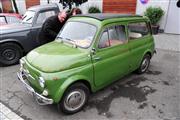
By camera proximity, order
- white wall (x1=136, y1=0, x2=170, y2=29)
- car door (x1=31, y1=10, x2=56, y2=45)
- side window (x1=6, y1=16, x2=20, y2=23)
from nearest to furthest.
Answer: car door (x1=31, y1=10, x2=56, y2=45)
side window (x1=6, y1=16, x2=20, y2=23)
white wall (x1=136, y1=0, x2=170, y2=29)

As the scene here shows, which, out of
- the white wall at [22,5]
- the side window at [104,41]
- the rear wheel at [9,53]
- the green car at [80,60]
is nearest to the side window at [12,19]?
the rear wheel at [9,53]

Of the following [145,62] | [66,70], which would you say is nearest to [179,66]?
[145,62]

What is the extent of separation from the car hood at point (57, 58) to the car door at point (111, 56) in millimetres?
326

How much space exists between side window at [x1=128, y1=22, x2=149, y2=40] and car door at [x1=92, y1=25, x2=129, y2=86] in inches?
10.8

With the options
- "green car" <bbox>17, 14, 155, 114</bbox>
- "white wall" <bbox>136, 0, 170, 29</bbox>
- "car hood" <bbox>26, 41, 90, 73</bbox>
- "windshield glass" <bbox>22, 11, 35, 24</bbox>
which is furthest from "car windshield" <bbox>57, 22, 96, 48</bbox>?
A: "white wall" <bbox>136, 0, 170, 29</bbox>

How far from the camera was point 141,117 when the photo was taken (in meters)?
3.61

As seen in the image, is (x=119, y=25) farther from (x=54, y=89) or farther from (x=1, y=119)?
(x=1, y=119)

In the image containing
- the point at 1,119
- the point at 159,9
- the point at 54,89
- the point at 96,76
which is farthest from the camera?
the point at 159,9

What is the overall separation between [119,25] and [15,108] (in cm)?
291

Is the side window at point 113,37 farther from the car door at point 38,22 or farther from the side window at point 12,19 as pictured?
the side window at point 12,19

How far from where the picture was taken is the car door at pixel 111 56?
381 centimetres

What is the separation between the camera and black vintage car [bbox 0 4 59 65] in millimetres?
6125

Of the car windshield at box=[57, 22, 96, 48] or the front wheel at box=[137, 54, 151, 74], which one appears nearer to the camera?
the car windshield at box=[57, 22, 96, 48]

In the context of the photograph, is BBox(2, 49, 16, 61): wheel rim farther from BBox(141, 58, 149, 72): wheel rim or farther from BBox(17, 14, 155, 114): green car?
BBox(141, 58, 149, 72): wheel rim
